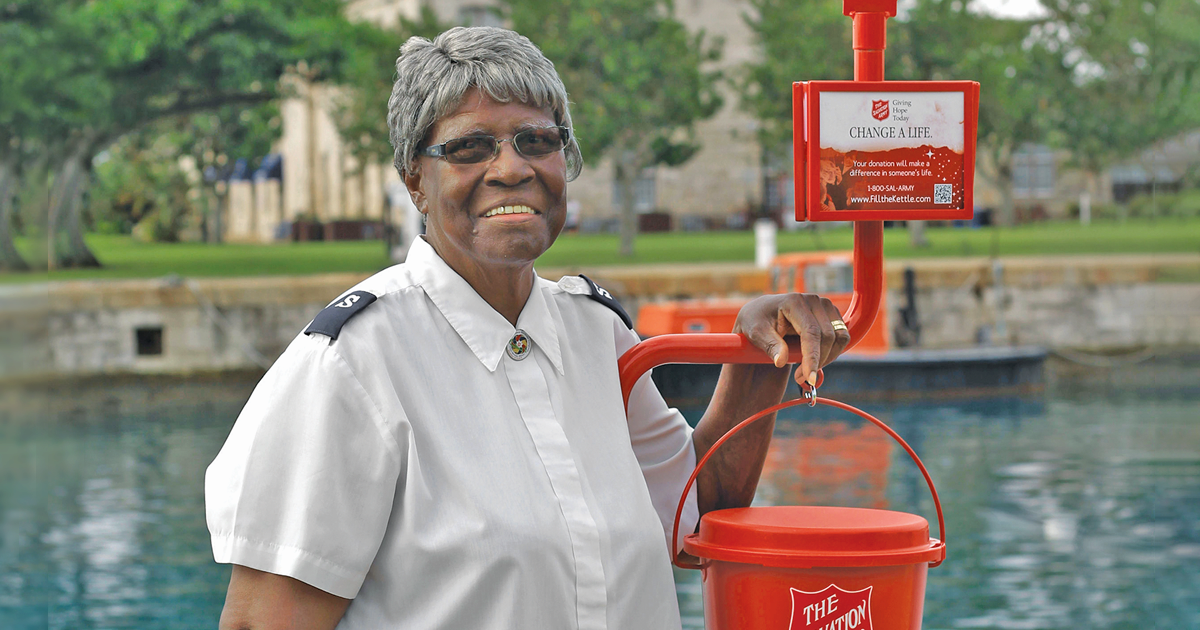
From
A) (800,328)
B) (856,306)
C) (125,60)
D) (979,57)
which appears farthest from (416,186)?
(979,57)

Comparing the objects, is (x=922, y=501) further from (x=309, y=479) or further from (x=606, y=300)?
(x=309, y=479)

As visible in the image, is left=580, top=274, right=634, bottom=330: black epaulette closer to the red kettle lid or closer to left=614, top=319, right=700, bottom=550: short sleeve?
left=614, top=319, right=700, bottom=550: short sleeve

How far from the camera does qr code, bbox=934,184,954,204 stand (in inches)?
73.2

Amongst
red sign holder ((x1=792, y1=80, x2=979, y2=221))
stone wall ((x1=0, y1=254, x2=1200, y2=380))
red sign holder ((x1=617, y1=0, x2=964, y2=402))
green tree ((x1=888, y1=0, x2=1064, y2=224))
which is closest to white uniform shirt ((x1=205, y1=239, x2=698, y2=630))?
red sign holder ((x1=617, y1=0, x2=964, y2=402))

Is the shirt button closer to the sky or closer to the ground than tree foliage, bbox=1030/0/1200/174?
closer to the ground

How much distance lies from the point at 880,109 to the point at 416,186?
633 mm

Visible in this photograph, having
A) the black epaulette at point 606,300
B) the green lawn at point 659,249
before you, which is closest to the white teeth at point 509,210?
the black epaulette at point 606,300

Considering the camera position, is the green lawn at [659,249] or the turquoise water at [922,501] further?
the green lawn at [659,249]

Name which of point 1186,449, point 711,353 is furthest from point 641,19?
point 711,353

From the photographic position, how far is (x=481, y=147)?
5.69 ft

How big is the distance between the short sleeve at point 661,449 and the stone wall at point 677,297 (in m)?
15.3

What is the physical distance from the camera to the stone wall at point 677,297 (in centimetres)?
1792

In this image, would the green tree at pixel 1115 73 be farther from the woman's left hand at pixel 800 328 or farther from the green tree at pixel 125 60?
the woman's left hand at pixel 800 328

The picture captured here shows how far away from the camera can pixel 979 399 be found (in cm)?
1650
